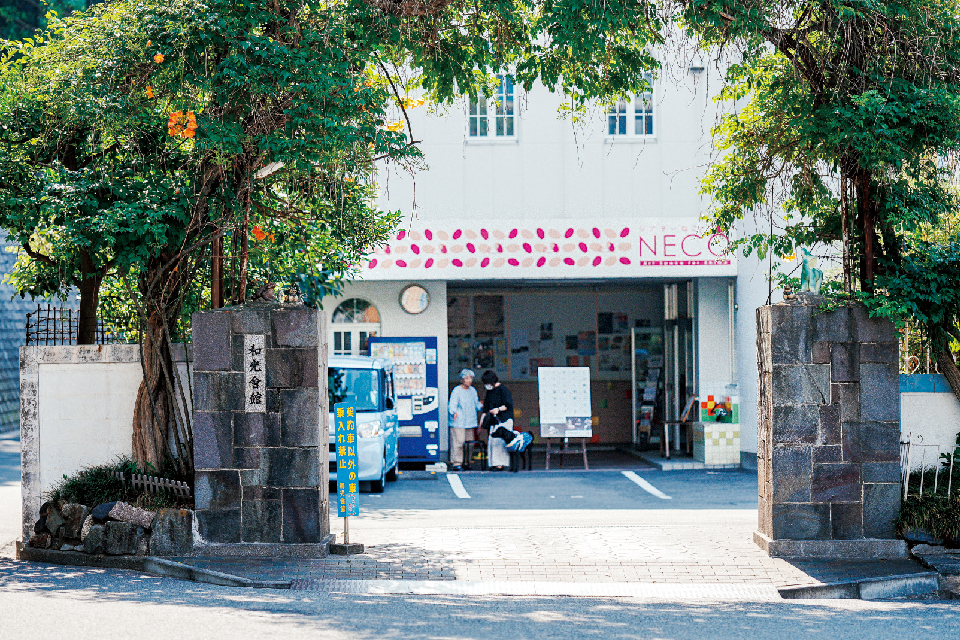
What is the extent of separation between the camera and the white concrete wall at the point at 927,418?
9.84 meters

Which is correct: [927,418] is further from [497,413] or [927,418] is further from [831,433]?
[497,413]

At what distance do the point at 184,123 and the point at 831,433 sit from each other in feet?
20.6

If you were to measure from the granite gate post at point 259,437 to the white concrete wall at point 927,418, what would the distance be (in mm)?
5410

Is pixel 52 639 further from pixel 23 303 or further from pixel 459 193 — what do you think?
pixel 23 303

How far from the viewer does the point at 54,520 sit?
9.73 m

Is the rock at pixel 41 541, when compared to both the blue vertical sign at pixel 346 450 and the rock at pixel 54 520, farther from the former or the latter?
the blue vertical sign at pixel 346 450

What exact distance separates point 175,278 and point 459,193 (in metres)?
9.01

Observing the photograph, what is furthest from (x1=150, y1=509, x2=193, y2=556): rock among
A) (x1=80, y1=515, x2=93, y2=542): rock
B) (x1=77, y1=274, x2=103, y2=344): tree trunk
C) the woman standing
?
the woman standing

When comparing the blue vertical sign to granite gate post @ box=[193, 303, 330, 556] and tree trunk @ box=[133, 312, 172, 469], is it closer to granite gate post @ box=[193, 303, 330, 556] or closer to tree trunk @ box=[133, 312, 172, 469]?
granite gate post @ box=[193, 303, 330, 556]

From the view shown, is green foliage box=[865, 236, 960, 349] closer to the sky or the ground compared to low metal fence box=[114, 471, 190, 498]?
closer to the sky

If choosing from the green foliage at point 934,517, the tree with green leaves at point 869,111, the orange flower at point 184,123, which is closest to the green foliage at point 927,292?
the tree with green leaves at point 869,111

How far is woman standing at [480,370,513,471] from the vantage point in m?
17.6

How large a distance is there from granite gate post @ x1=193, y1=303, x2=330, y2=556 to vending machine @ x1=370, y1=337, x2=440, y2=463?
27.3 feet

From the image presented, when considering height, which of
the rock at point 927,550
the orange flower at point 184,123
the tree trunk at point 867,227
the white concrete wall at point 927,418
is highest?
the orange flower at point 184,123
